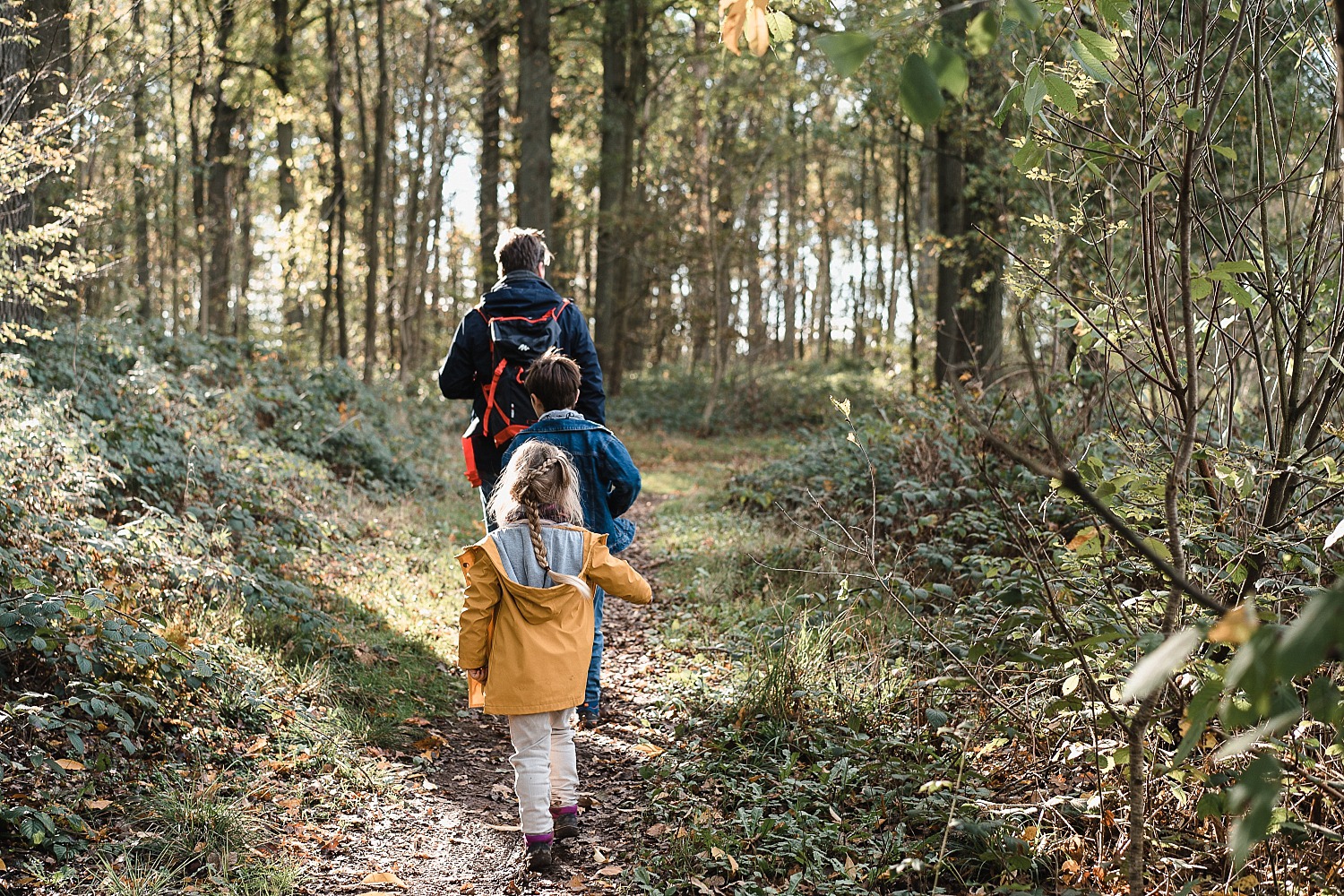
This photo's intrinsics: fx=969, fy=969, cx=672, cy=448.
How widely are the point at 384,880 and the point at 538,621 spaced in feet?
3.53

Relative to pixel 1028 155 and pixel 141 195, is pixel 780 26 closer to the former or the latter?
pixel 1028 155

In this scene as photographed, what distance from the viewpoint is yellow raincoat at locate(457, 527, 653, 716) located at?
369 centimetres

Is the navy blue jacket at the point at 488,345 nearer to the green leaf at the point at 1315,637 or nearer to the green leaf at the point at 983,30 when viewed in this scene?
the green leaf at the point at 983,30

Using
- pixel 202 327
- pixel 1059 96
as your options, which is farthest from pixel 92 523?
pixel 202 327

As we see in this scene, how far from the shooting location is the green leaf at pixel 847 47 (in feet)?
4.62

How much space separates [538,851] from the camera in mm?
3676

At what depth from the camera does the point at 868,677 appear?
4789 millimetres

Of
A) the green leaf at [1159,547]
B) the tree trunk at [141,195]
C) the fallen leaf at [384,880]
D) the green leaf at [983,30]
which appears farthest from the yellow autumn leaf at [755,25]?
the tree trunk at [141,195]

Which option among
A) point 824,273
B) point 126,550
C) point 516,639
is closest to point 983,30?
point 516,639

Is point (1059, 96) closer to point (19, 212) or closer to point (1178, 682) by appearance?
point (1178, 682)

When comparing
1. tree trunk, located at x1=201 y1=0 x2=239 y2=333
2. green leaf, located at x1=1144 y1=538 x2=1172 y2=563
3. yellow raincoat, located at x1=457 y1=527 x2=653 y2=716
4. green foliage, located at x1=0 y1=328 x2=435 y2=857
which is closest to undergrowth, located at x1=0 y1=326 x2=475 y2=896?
green foliage, located at x1=0 y1=328 x2=435 y2=857

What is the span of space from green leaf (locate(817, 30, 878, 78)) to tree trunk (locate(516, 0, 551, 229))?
13982 mm

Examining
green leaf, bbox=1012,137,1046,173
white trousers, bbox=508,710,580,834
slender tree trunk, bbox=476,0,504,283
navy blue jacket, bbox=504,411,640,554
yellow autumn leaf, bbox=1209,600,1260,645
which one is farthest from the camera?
slender tree trunk, bbox=476,0,504,283

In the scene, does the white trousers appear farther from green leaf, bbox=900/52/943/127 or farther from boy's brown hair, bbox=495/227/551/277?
green leaf, bbox=900/52/943/127
